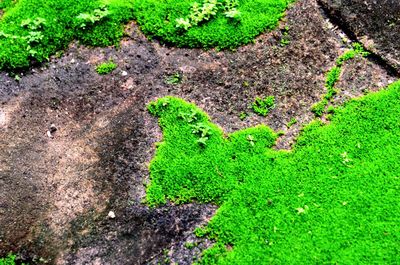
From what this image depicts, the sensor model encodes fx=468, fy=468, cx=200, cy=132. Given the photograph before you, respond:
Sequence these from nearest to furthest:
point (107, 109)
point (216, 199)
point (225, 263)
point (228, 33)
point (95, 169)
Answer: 1. point (225, 263)
2. point (216, 199)
3. point (95, 169)
4. point (107, 109)
5. point (228, 33)

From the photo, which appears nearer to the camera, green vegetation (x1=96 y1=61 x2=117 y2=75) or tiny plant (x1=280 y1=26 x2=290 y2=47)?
green vegetation (x1=96 y1=61 x2=117 y2=75)

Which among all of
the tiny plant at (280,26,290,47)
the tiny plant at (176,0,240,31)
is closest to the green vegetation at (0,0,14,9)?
the tiny plant at (176,0,240,31)

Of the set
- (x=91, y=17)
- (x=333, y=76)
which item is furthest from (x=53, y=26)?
(x=333, y=76)

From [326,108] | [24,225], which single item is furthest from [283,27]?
[24,225]

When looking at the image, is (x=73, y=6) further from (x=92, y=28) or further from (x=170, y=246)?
(x=170, y=246)

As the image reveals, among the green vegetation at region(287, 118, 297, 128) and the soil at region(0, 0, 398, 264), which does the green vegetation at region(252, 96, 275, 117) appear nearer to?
the soil at region(0, 0, 398, 264)

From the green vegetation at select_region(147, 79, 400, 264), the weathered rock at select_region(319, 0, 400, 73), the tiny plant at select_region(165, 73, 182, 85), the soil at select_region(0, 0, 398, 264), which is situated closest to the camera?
the green vegetation at select_region(147, 79, 400, 264)

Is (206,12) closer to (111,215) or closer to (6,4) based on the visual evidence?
(6,4)
